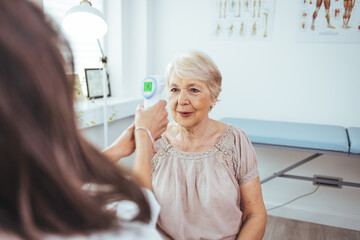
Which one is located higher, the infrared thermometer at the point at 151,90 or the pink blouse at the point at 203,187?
the infrared thermometer at the point at 151,90

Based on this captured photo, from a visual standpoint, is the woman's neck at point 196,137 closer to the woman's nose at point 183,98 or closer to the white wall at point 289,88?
the woman's nose at point 183,98

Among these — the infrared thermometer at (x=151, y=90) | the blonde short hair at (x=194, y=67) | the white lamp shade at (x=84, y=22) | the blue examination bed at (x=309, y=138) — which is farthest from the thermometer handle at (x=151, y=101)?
the blue examination bed at (x=309, y=138)

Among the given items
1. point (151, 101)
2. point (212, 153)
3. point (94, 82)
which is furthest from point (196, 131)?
point (94, 82)

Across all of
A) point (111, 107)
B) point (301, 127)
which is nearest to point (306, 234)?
point (301, 127)

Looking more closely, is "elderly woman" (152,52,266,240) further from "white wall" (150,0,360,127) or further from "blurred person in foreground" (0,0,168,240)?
"white wall" (150,0,360,127)

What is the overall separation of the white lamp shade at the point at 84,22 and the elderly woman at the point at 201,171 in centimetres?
65

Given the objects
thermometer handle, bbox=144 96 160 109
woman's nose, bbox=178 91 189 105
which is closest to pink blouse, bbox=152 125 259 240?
woman's nose, bbox=178 91 189 105

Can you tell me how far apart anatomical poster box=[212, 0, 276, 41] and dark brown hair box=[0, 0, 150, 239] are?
7.76 ft

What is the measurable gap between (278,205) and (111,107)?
1709 millimetres

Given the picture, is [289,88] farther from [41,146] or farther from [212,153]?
[41,146]

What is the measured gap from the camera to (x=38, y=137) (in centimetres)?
38

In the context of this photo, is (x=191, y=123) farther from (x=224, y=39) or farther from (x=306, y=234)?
(x=306, y=234)

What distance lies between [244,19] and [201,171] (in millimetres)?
1741

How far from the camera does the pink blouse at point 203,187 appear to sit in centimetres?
123
